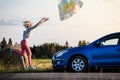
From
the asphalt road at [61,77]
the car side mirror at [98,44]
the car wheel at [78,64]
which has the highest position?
the car side mirror at [98,44]

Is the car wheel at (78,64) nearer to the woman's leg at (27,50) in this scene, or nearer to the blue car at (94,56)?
the blue car at (94,56)

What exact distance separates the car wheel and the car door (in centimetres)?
38

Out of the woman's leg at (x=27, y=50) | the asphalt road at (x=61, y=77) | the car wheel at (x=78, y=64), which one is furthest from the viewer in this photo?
the woman's leg at (x=27, y=50)

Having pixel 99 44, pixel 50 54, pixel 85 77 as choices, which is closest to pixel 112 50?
pixel 99 44

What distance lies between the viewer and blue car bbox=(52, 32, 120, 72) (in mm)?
19031

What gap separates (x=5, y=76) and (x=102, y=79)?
121 inches

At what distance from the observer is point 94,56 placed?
63.1 ft

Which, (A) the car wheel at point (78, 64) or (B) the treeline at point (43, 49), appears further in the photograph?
(B) the treeline at point (43, 49)

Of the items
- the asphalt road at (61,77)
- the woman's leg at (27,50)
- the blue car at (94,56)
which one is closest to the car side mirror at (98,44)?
the blue car at (94,56)

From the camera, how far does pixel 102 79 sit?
15195 millimetres

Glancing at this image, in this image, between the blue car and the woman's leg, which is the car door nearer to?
the blue car

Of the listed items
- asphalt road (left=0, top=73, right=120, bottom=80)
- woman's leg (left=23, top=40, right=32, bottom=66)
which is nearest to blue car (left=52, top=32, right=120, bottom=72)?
asphalt road (left=0, top=73, right=120, bottom=80)

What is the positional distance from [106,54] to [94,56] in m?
0.42

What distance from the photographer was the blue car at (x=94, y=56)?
19.0 m
